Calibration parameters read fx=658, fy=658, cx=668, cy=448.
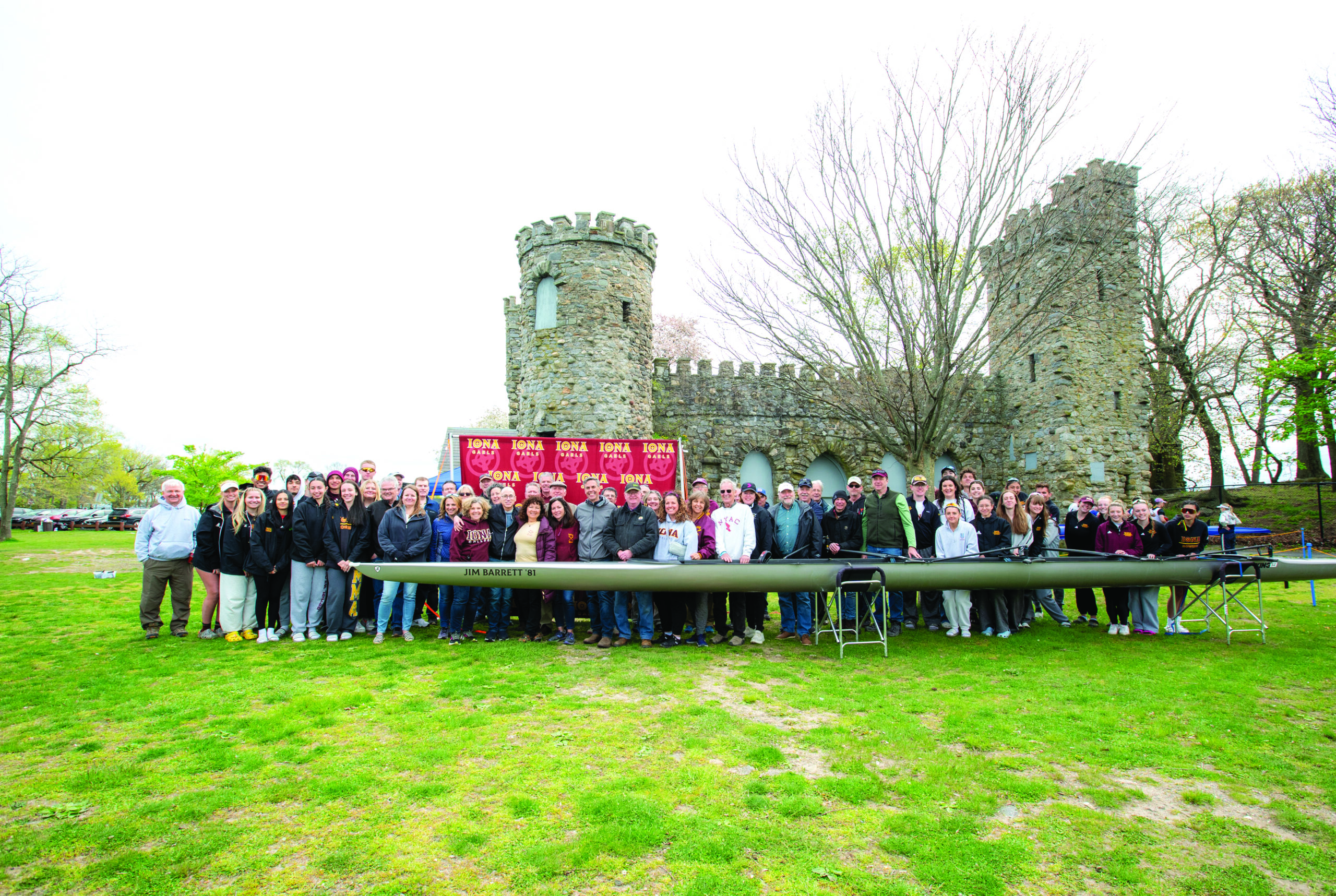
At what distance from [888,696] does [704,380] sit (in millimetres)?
14888

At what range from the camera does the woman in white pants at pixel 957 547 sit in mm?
7820

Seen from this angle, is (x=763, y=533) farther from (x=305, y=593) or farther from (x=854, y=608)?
(x=305, y=593)

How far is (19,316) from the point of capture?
1090 inches

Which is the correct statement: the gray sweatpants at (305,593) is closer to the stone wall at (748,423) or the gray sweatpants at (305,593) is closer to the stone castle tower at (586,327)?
the stone castle tower at (586,327)

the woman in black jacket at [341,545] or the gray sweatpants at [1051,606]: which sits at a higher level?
the woman in black jacket at [341,545]

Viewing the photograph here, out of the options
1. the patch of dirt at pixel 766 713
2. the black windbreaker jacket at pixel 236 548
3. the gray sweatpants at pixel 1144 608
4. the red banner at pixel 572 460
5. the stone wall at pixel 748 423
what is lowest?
the patch of dirt at pixel 766 713

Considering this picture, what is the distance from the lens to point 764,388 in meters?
20.1

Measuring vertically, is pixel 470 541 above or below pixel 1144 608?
above

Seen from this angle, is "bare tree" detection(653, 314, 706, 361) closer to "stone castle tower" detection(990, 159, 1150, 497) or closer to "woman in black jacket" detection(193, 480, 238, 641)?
"stone castle tower" detection(990, 159, 1150, 497)

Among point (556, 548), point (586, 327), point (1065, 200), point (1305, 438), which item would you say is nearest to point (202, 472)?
point (586, 327)

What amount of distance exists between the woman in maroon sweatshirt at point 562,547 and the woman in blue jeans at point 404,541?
4.38ft

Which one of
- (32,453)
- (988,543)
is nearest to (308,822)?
(988,543)

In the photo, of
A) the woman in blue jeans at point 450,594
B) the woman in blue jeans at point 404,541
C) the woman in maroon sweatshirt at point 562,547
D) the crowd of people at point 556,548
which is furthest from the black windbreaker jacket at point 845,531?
the woman in blue jeans at point 404,541

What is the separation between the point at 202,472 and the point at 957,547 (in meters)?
24.1
